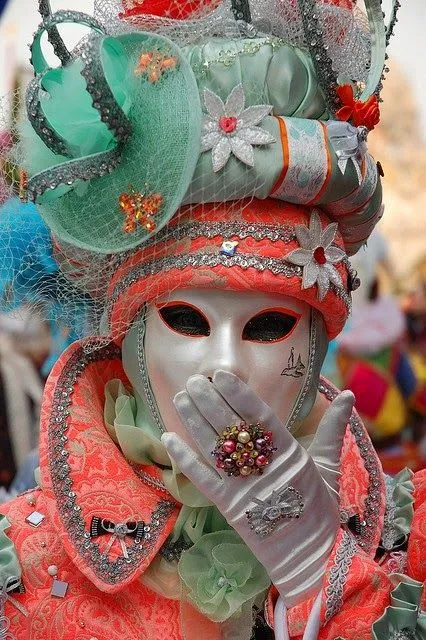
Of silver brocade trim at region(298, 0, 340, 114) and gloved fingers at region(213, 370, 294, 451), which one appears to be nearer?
gloved fingers at region(213, 370, 294, 451)

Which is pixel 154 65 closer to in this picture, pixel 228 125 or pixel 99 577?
pixel 228 125

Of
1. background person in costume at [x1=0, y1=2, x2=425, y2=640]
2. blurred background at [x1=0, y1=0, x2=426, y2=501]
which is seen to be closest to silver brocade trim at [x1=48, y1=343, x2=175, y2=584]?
background person in costume at [x1=0, y1=2, x2=425, y2=640]

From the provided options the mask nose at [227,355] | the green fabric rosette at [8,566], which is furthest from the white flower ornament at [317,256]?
the green fabric rosette at [8,566]

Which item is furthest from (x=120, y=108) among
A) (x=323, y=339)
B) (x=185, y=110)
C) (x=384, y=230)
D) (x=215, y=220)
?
(x=384, y=230)

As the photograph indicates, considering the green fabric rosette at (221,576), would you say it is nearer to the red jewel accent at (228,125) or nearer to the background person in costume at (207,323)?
the background person in costume at (207,323)

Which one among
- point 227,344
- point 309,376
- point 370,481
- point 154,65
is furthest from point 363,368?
point 154,65

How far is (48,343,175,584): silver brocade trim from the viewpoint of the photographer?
1.70 metres

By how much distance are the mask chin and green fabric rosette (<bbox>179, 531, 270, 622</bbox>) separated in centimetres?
20

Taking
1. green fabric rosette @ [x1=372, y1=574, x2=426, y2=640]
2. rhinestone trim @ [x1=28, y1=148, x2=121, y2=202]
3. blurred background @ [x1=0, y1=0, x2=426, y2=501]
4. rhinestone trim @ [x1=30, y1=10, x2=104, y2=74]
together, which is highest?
rhinestone trim @ [x1=30, y1=10, x2=104, y2=74]

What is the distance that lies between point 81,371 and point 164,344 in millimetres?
216

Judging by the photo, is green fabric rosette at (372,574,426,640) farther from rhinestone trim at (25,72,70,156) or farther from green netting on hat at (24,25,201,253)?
rhinestone trim at (25,72,70,156)

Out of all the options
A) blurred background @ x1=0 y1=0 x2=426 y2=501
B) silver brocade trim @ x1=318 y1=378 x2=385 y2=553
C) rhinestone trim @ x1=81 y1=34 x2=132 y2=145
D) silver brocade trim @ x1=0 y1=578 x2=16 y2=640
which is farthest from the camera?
blurred background @ x1=0 y1=0 x2=426 y2=501

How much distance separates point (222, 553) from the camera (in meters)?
1.75

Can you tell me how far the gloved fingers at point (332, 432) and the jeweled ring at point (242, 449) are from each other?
11 cm
